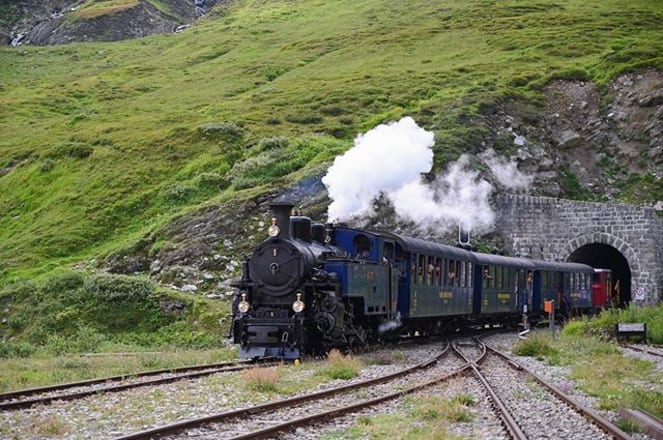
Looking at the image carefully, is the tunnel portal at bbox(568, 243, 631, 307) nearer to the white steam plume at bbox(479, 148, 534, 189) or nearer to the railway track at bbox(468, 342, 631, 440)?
the white steam plume at bbox(479, 148, 534, 189)

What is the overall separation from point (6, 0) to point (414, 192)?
6473 inches

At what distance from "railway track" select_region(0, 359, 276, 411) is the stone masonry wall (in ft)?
88.8

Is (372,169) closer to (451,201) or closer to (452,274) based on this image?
(452,274)

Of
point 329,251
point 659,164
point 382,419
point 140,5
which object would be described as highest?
point 140,5

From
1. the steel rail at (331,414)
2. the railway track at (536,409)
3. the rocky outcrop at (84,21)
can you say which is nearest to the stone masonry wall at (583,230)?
the railway track at (536,409)

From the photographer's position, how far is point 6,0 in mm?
183625

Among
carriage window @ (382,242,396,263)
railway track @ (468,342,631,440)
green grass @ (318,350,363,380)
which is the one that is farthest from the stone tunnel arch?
green grass @ (318,350,363,380)

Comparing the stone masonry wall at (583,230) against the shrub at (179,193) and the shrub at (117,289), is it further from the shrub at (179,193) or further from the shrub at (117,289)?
the shrub at (117,289)

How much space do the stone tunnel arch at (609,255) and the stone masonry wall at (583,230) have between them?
50mm

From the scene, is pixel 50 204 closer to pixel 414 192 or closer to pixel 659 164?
pixel 414 192

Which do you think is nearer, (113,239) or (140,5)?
(113,239)

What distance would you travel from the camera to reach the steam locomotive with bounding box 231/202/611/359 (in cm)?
2056

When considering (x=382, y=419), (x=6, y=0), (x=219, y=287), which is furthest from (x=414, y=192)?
(x=6, y=0)

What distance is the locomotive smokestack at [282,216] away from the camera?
2075cm
